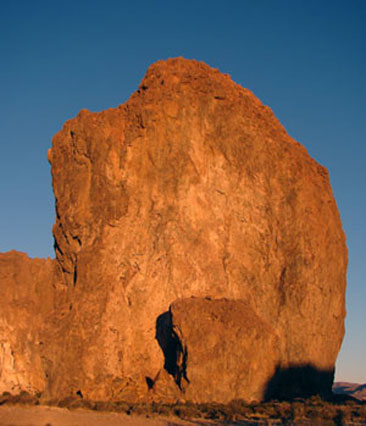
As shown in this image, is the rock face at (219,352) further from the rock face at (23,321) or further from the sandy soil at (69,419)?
the rock face at (23,321)

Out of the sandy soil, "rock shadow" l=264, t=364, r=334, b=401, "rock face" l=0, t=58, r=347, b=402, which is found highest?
"rock face" l=0, t=58, r=347, b=402

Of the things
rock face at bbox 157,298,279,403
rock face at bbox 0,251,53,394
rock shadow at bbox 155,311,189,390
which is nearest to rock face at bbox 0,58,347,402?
rock shadow at bbox 155,311,189,390

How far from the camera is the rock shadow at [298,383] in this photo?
26859mm

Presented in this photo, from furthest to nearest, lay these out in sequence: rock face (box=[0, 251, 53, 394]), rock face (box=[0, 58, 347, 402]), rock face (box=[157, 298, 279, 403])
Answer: rock face (box=[0, 251, 53, 394]) < rock face (box=[0, 58, 347, 402]) < rock face (box=[157, 298, 279, 403])

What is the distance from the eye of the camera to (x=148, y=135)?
30031 millimetres

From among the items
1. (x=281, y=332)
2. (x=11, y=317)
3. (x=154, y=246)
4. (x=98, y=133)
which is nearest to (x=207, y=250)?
(x=154, y=246)

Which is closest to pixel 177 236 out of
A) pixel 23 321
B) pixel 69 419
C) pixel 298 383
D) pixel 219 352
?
pixel 219 352

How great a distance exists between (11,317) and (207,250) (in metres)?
10.4

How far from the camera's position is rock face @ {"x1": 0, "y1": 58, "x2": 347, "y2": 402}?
2752cm

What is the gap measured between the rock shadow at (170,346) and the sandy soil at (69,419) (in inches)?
144

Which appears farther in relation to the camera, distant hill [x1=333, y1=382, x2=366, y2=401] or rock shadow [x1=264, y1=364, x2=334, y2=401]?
distant hill [x1=333, y1=382, x2=366, y2=401]

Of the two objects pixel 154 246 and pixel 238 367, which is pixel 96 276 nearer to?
pixel 154 246

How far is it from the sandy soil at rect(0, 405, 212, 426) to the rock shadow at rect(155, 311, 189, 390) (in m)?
3.65

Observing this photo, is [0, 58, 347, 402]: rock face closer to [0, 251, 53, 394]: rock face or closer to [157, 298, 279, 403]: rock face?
[157, 298, 279, 403]: rock face
